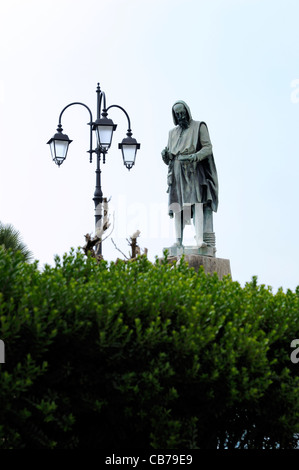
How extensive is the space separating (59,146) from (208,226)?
596 cm

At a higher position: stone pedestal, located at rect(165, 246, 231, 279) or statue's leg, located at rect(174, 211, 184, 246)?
statue's leg, located at rect(174, 211, 184, 246)

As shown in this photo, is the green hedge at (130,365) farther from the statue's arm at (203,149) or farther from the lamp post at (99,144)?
the lamp post at (99,144)

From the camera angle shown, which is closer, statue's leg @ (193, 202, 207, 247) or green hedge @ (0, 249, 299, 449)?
green hedge @ (0, 249, 299, 449)

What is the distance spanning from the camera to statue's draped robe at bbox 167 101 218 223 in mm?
12156

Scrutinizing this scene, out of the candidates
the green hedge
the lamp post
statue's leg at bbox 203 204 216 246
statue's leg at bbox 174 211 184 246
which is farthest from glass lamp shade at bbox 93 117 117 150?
the green hedge

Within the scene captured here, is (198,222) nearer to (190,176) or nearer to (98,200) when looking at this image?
(190,176)

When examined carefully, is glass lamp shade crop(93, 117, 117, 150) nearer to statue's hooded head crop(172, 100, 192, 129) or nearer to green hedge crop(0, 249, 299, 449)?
statue's hooded head crop(172, 100, 192, 129)

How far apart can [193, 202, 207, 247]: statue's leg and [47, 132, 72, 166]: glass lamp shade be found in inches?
229

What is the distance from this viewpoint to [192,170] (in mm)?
12211

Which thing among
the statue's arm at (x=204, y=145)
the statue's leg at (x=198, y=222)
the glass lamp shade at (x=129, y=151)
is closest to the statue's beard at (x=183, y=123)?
the statue's arm at (x=204, y=145)

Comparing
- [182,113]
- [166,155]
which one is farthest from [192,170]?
[182,113]

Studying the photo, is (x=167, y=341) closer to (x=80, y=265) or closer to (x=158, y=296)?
(x=158, y=296)

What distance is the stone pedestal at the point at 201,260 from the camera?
11844 millimetres
